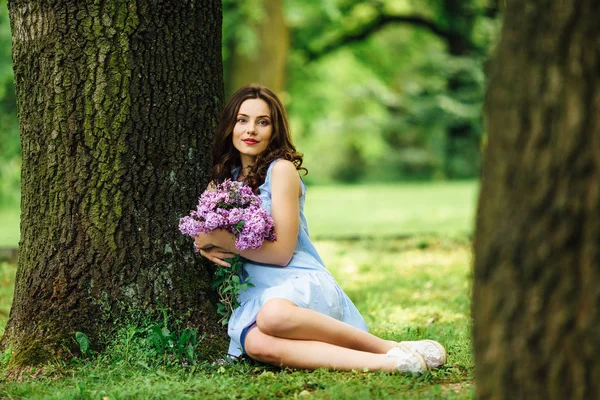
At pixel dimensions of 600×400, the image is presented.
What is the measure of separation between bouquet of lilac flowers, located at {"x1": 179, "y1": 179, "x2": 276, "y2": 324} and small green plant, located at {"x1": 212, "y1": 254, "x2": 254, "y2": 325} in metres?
0.01

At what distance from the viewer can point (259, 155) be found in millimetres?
4160

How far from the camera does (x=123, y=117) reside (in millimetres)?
3830

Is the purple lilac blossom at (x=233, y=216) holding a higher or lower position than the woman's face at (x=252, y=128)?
lower

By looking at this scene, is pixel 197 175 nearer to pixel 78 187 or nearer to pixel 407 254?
pixel 78 187

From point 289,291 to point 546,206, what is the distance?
6.41 feet

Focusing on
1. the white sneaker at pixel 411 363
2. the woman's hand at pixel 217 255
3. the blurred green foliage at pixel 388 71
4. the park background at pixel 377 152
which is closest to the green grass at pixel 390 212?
the park background at pixel 377 152

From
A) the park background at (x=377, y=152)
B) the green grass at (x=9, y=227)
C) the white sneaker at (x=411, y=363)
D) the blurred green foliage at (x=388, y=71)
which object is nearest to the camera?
the white sneaker at (x=411, y=363)

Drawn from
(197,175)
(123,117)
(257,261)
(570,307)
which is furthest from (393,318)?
(570,307)

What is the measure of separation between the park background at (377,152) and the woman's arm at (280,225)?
0.63 metres

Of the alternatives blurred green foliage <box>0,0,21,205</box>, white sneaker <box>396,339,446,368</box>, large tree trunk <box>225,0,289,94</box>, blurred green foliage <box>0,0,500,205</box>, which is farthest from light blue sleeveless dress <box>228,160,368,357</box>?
blurred green foliage <box>0,0,500,205</box>

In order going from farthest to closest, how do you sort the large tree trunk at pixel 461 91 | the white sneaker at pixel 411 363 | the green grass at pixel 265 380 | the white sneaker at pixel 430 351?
the large tree trunk at pixel 461 91, the white sneaker at pixel 430 351, the white sneaker at pixel 411 363, the green grass at pixel 265 380

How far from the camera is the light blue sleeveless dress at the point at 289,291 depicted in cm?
386

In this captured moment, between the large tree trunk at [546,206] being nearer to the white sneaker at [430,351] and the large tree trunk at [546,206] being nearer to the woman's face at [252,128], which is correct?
the white sneaker at [430,351]

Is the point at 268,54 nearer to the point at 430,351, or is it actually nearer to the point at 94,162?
the point at 94,162
